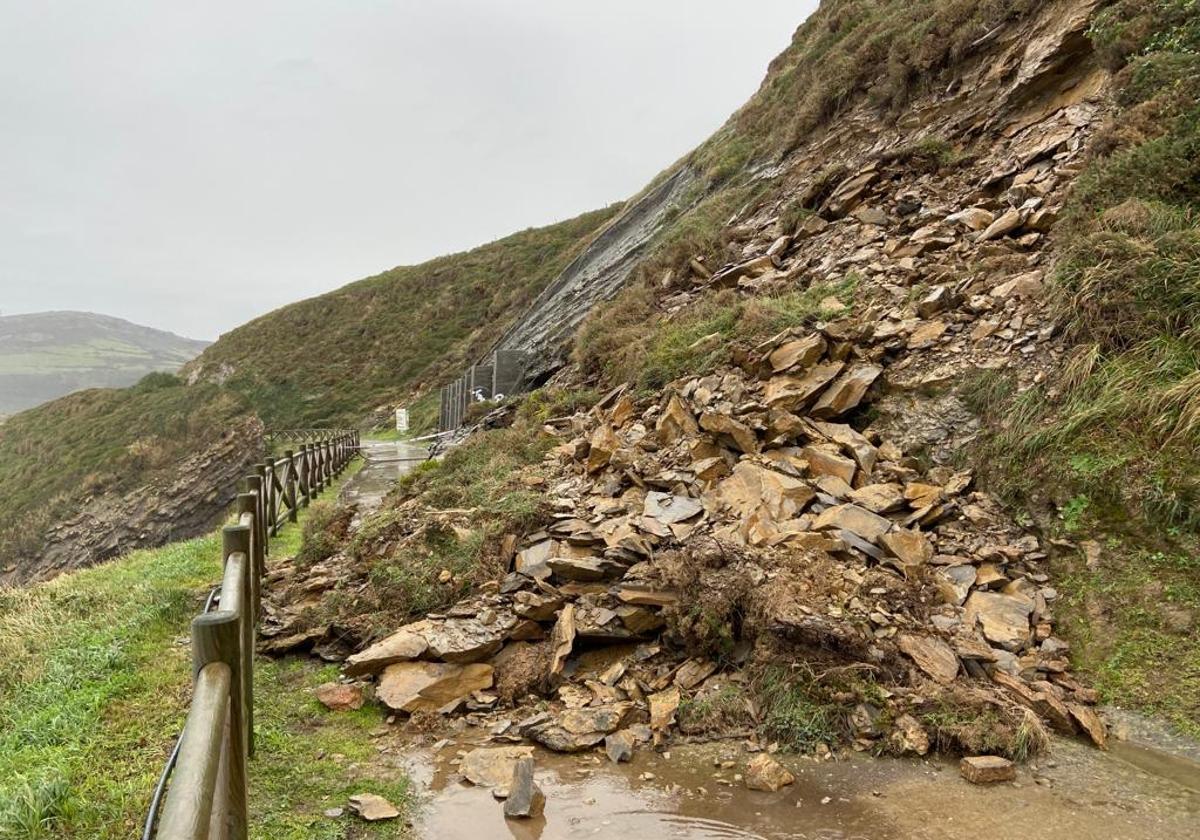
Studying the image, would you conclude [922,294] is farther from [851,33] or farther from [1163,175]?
[851,33]

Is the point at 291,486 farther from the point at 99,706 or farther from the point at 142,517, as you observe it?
the point at 142,517

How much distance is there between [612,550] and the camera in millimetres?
6117

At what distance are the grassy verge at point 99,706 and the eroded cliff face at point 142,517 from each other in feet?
75.3

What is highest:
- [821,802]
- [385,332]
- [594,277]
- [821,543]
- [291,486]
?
[385,332]

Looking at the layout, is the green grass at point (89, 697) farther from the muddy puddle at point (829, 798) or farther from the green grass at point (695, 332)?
the green grass at point (695, 332)

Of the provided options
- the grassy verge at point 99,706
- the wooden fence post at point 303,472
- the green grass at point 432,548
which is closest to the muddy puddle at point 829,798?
the grassy verge at point 99,706

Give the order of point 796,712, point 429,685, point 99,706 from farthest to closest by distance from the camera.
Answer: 1. point 429,685
2. point 796,712
3. point 99,706

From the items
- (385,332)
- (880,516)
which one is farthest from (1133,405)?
(385,332)

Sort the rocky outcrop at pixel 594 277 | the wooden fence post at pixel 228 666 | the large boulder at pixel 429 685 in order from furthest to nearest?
the rocky outcrop at pixel 594 277, the large boulder at pixel 429 685, the wooden fence post at pixel 228 666

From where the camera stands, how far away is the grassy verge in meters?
3.07

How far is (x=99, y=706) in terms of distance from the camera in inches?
170

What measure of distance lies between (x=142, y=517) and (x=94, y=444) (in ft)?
36.5

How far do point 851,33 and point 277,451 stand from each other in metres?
29.4

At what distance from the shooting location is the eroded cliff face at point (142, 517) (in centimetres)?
2658
